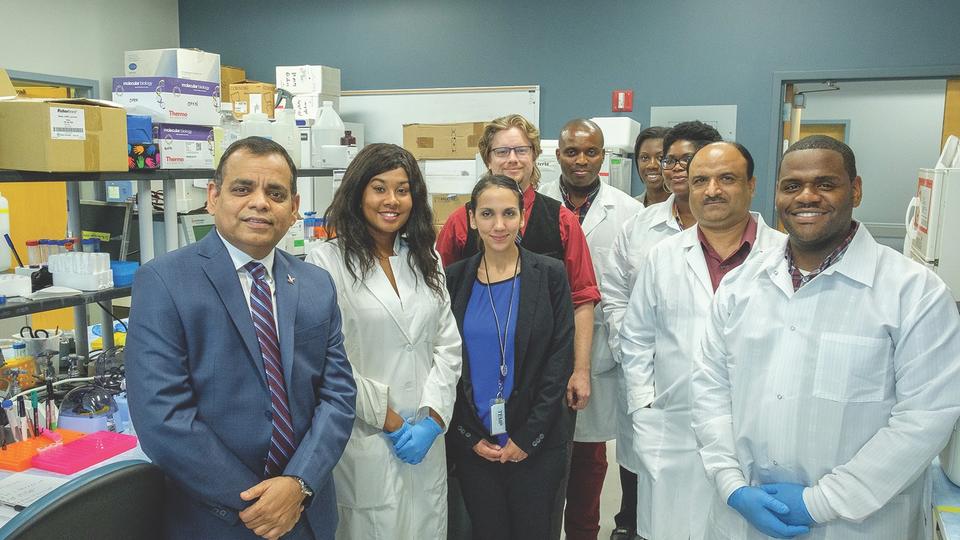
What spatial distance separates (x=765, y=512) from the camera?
4.58 feet

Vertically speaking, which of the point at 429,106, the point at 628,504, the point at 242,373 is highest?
the point at 429,106

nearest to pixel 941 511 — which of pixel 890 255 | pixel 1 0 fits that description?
pixel 890 255

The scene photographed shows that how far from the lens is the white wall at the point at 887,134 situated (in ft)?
29.6

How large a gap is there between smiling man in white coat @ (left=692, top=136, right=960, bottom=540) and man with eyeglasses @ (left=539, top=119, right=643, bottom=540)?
34.2 inches

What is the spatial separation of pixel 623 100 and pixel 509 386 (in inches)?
138

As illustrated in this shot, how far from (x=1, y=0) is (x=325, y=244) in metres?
4.38

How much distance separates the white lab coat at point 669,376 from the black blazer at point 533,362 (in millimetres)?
207

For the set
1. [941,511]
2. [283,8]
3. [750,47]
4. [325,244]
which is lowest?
[941,511]

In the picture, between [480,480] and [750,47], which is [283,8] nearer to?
[750,47]

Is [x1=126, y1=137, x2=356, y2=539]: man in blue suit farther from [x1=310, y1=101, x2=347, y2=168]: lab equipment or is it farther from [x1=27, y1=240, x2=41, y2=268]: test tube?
[x1=310, y1=101, x2=347, y2=168]: lab equipment

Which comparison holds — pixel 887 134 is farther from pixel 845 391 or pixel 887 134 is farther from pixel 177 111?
pixel 177 111

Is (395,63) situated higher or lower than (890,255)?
higher

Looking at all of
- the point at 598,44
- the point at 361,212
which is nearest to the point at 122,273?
the point at 361,212

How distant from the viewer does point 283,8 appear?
586cm
